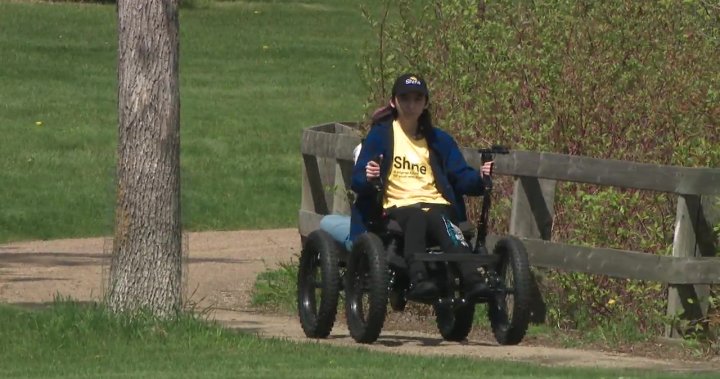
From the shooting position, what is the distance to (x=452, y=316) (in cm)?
1091

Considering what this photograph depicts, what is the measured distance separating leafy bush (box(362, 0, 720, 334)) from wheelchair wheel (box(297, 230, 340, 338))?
5.55 ft

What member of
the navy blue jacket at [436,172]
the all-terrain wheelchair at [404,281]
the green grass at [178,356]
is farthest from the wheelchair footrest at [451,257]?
the green grass at [178,356]

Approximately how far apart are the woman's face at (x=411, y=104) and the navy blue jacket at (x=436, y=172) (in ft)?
0.40

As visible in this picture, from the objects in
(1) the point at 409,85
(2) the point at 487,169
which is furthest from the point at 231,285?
(2) the point at 487,169

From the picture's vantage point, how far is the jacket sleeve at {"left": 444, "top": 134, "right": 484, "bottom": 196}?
417 inches

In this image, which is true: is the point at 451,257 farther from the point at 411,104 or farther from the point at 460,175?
the point at 411,104

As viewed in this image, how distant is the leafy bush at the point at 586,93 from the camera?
11781mm

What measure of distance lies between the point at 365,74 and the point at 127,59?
3.57 m

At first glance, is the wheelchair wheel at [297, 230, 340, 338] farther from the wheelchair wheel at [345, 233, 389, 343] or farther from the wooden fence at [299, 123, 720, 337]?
the wooden fence at [299, 123, 720, 337]

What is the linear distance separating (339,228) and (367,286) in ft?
2.59

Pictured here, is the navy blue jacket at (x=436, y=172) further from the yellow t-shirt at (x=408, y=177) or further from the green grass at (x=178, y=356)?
the green grass at (x=178, y=356)

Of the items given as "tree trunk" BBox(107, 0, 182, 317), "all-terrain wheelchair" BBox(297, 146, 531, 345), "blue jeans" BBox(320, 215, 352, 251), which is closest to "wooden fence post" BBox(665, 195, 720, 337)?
"all-terrain wheelchair" BBox(297, 146, 531, 345)

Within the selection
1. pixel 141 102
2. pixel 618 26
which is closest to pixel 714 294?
pixel 618 26

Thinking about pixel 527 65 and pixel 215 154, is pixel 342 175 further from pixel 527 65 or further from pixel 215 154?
pixel 215 154
